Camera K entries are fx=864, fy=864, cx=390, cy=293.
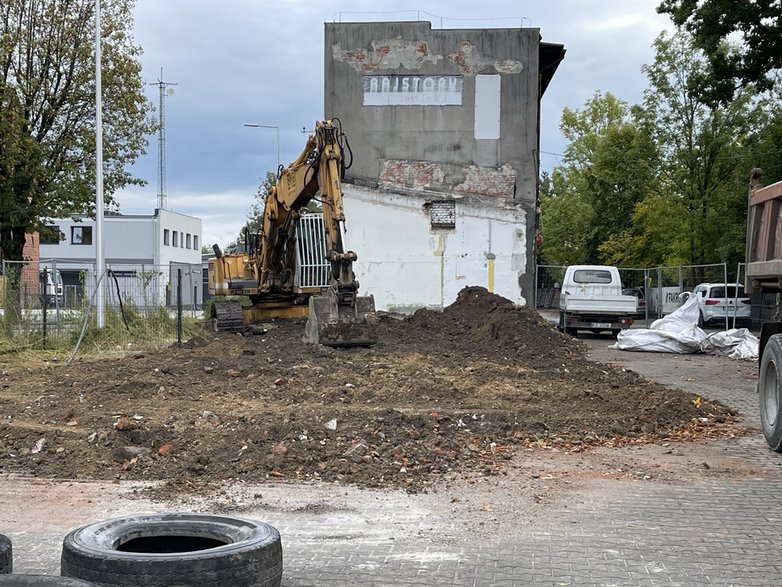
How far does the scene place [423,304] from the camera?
30016mm

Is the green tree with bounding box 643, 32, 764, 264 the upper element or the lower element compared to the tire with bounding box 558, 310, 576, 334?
upper

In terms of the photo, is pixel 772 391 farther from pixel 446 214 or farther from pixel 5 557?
pixel 446 214

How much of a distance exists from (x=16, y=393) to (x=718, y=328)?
22187 millimetres

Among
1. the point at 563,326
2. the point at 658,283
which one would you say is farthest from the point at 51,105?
the point at 658,283

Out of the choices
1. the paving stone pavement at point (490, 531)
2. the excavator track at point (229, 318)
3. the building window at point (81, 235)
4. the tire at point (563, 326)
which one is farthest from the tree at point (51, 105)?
the building window at point (81, 235)

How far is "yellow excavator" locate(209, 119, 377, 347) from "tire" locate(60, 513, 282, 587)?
11427mm

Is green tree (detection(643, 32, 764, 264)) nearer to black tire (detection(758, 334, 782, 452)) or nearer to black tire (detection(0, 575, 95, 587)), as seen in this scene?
black tire (detection(758, 334, 782, 452))

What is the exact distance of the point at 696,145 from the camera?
3544 centimetres

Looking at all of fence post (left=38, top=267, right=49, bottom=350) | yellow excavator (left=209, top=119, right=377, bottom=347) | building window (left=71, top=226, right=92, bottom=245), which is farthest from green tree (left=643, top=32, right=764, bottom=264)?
building window (left=71, top=226, right=92, bottom=245)

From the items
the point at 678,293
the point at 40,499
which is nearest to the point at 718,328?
the point at 678,293

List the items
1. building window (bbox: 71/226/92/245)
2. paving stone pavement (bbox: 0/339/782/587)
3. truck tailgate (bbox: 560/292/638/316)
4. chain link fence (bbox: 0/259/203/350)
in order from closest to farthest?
paving stone pavement (bbox: 0/339/782/587), chain link fence (bbox: 0/259/203/350), truck tailgate (bbox: 560/292/638/316), building window (bbox: 71/226/92/245)

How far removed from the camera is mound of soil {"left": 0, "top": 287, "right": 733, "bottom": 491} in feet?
27.0

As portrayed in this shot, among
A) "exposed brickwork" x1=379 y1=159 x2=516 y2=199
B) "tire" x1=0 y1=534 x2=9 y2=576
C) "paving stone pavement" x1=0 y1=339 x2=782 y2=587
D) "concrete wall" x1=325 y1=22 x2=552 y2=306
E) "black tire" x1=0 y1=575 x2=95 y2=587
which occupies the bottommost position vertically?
"paving stone pavement" x1=0 y1=339 x2=782 y2=587

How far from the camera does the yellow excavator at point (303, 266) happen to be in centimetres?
1653
